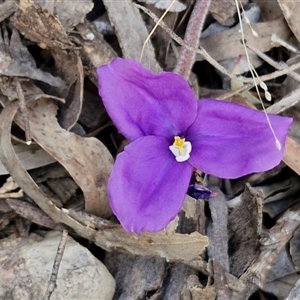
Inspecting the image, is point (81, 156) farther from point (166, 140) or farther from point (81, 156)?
point (166, 140)

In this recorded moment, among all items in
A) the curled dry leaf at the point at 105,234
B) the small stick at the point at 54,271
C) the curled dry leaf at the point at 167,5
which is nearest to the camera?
the small stick at the point at 54,271

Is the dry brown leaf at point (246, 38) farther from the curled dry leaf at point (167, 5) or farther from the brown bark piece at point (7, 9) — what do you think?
the brown bark piece at point (7, 9)

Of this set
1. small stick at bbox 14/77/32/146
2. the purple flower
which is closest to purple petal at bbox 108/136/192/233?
the purple flower

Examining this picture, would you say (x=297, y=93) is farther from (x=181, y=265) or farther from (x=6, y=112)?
(x=6, y=112)

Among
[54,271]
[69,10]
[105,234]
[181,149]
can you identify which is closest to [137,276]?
[105,234]

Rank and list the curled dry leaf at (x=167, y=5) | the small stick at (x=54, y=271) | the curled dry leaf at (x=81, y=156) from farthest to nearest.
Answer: the curled dry leaf at (x=167, y=5)
the curled dry leaf at (x=81, y=156)
the small stick at (x=54, y=271)

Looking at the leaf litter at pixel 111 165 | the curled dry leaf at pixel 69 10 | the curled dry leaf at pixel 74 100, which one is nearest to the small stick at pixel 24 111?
the leaf litter at pixel 111 165
